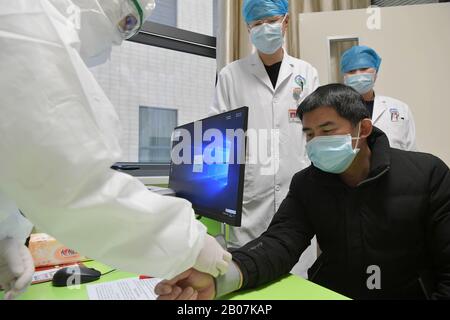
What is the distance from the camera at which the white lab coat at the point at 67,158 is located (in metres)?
0.44

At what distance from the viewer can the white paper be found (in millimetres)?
753

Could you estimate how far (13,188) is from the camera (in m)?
0.46

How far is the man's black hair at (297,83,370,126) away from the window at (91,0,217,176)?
4.65ft

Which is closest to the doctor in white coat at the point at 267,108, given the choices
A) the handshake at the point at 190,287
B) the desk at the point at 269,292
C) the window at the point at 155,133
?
the desk at the point at 269,292

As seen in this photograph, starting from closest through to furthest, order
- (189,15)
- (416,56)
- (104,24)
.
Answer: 1. (104,24)
2. (416,56)
3. (189,15)

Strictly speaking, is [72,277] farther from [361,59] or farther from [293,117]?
[361,59]

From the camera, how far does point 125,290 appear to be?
0.80 m

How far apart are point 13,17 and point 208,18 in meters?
2.37

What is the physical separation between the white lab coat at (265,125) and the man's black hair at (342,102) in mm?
504

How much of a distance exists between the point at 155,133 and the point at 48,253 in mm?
1471

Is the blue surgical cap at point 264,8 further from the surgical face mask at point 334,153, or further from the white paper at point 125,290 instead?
the white paper at point 125,290

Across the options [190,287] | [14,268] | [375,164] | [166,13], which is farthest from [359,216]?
[166,13]

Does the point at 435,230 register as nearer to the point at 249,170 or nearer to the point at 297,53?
the point at 249,170

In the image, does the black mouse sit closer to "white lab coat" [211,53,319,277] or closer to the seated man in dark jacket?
the seated man in dark jacket
